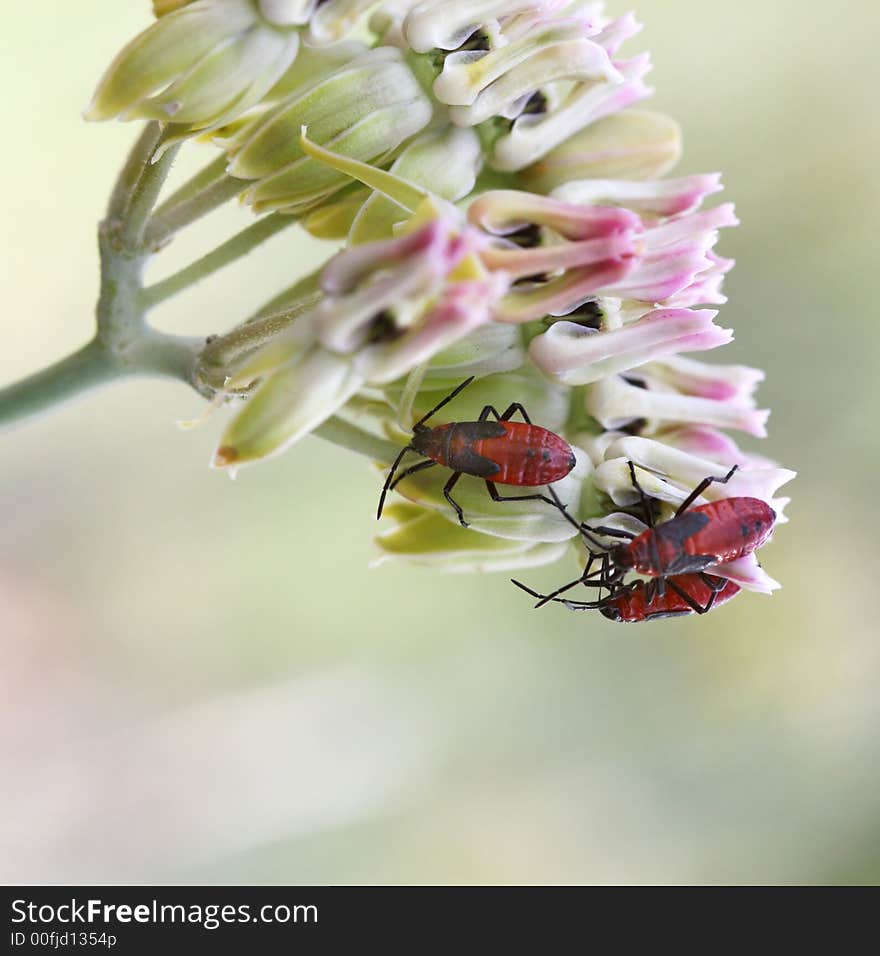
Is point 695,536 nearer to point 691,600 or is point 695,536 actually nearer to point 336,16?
point 691,600

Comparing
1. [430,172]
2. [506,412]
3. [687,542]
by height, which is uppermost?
[430,172]

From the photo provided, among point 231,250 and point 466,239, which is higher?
point 231,250

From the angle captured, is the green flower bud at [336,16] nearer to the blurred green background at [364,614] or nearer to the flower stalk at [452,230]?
the flower stalk at [452,230]

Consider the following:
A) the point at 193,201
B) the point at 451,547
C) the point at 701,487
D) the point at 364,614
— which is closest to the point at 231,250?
the point at 193,201

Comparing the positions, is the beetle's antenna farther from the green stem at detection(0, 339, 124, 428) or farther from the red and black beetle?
the green stem at detection(0, 339, 124, 428)

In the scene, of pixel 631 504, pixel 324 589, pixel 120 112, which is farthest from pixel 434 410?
pixel 324 589

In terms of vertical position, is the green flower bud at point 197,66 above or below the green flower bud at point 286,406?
above

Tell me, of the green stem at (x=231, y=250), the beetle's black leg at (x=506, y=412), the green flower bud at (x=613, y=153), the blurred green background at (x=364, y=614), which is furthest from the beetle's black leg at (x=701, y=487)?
the blurred green background at (x=364, y=614)
